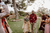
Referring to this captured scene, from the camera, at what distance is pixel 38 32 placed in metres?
2.59

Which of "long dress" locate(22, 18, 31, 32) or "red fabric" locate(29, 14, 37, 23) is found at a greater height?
"red fabric" locate(29, 14, 37, 23)

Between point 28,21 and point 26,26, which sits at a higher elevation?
point 28,21

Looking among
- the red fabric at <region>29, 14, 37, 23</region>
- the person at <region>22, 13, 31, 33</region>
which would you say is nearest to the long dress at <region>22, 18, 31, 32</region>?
the person at <region>22, 13, 31, 33</region>

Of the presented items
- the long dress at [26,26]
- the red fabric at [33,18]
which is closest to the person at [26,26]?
the long dress at [26,26]

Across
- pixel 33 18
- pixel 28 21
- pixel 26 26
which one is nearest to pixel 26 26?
pixel 26 26

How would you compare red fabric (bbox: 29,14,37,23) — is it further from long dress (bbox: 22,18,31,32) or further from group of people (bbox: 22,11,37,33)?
long dress (bbox: 22,18,31,32)

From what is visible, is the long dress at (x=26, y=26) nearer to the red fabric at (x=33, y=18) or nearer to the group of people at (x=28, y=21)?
the group of people at (x=28, y=21)

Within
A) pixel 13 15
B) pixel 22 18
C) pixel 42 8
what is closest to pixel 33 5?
pixel 42 8

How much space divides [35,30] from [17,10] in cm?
86

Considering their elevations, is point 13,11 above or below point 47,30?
above

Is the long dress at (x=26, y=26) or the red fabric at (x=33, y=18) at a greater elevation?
the red fabric at (x=33, y=18)

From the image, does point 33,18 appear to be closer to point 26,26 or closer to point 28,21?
point 28,21

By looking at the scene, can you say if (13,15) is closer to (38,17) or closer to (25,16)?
(25,16)

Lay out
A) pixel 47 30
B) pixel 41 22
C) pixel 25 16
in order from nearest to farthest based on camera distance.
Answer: pixel 47 30, pixel 25 16, pixel 41 22
